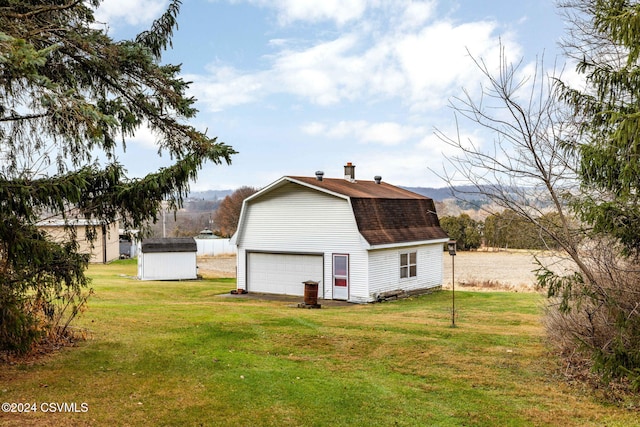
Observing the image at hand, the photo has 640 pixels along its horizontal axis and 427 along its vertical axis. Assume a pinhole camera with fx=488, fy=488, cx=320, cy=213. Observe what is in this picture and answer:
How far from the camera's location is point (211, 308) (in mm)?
14836

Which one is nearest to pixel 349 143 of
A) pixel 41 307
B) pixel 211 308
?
pixel 211 308

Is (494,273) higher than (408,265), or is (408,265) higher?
(408,265)

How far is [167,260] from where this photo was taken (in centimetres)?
2823

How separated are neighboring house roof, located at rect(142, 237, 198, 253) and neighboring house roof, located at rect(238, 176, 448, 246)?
32.2ft

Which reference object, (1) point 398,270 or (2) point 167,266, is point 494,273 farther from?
(2) point 167,266

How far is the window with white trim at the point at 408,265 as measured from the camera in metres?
20.5

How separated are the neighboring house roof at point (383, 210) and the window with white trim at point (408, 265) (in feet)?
2.44

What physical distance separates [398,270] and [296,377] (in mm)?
13013

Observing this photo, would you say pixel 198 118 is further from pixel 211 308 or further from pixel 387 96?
pixel 387 96

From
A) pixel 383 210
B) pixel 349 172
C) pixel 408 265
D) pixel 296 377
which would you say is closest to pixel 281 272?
pixel 383 210

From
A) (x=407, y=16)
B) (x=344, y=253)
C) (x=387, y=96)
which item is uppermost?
(x=407, y=16)

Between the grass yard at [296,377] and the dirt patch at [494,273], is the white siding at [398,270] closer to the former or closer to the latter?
the dirt patch at [494,273]

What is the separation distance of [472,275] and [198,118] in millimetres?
23484

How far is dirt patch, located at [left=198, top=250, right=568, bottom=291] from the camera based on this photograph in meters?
25.2
